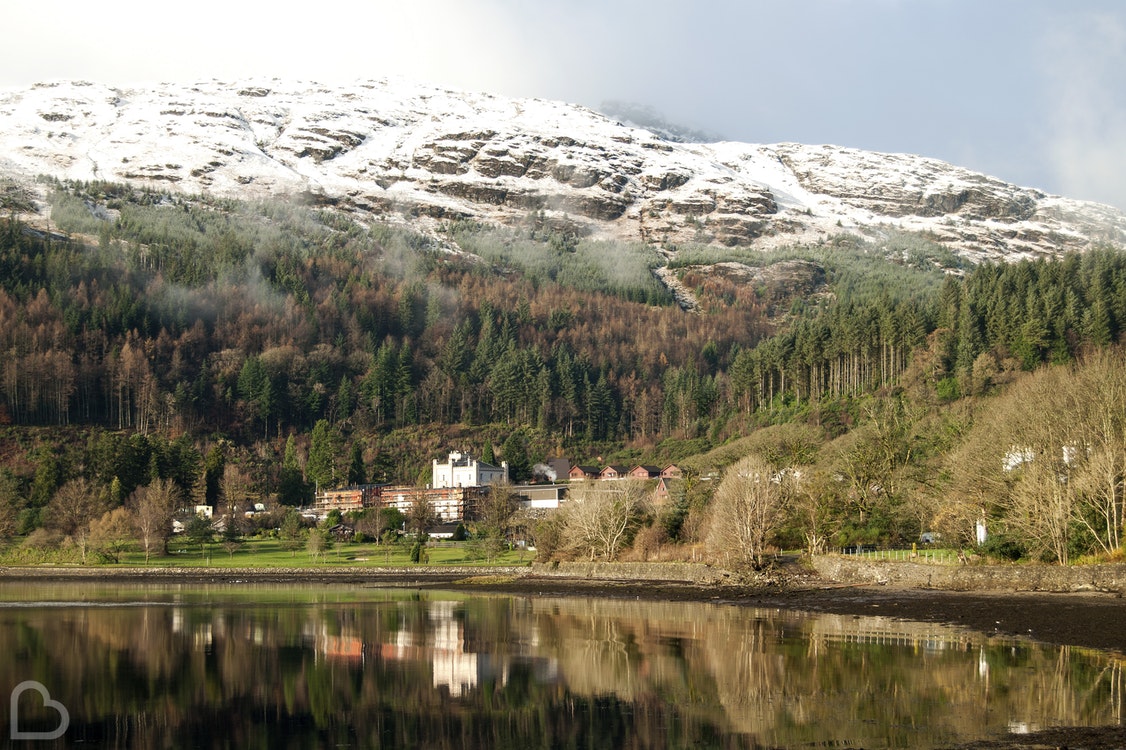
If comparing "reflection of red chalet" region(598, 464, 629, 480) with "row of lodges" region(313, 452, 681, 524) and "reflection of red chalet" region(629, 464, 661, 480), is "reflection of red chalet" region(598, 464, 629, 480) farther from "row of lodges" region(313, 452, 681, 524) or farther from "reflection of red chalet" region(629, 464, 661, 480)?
"reflection of red chalet" region(629, 464, 661, 480)

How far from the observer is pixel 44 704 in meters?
30.2

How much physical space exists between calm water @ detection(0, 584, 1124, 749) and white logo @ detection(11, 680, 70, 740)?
0.27m

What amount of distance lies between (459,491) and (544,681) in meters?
110

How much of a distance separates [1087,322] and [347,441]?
368 ft

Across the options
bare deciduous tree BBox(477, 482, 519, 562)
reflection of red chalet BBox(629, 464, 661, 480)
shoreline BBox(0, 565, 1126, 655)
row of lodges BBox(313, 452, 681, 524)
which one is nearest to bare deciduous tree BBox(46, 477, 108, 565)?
shoreline BBox(0, 565, 1126, 655)

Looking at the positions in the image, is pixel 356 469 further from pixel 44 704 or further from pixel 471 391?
pixel 44 704

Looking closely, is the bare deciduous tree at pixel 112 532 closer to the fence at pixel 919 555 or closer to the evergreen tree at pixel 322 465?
the evergreen tree at pixel 322 465

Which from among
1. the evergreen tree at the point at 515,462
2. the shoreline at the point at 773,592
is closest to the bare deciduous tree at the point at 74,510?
the shoreline at the point at 773,592

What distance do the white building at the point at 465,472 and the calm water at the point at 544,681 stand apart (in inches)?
3790

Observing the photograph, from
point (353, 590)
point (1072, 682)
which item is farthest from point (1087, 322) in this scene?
point (1072, 682)

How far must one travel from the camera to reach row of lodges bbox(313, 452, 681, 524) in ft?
454

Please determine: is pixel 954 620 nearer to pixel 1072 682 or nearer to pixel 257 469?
pixel 1072 682

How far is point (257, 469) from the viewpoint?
510 ft

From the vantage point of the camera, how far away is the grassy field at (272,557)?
4077 inches
